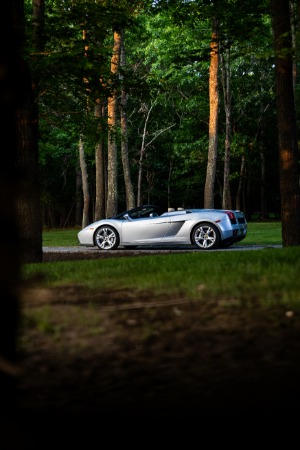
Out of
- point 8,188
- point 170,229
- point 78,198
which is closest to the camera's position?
point 8,188

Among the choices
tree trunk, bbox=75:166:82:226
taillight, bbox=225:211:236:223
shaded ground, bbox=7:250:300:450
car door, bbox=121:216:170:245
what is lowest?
shaded ground, bbox=7:250:300:450

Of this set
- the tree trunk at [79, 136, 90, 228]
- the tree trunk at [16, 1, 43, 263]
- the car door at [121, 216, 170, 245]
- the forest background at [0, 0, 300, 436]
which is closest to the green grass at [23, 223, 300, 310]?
the forest background at [0, 0, 300, 436]

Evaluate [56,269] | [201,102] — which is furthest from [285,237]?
[201,102]

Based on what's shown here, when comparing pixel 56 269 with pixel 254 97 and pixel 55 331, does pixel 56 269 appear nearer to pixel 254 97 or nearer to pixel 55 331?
pixel 55 331

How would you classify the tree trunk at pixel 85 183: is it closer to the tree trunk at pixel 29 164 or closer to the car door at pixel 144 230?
the car door at pixel 144 230

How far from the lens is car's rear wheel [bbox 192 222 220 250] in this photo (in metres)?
17.2

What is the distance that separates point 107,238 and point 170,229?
219cm

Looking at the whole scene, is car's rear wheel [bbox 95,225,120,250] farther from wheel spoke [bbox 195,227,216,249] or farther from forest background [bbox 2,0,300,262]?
wheel spoke [bbox 195,227,216,249]

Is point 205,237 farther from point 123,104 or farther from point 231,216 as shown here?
point 123,104

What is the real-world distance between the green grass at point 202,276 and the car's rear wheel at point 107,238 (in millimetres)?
9602

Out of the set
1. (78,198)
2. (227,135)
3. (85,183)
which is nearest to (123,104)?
(85,183)

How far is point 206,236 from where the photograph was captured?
17328mm

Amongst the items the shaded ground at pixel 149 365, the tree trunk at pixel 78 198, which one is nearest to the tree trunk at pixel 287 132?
→ the shaded ground at pixel 149 365

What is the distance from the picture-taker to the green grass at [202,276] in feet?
20.3
